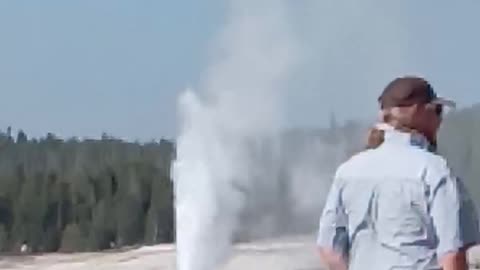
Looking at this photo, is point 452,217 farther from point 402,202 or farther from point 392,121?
point 392,121

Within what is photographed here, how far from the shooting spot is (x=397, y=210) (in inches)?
197

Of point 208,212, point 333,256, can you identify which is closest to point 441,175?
point 333,256

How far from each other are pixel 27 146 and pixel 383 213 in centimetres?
12382

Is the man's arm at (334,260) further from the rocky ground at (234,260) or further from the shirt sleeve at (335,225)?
the rocky ground at (234,260)

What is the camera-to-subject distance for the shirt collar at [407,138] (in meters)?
5.00

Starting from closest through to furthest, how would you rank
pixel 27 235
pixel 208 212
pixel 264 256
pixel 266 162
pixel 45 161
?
pixel 208 212 < pixel 264 256 < pixel 266 162 < pixel 27 235 < pixel 45 161

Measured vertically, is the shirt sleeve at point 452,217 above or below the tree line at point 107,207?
above

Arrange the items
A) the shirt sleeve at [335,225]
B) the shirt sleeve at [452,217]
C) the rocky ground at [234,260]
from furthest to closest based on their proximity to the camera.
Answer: the rocky ground at [234,260], the shirt sleeve at [335,225], the shirt sleeve at [452,217]

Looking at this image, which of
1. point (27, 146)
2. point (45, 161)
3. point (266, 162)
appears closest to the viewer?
point (266, 162)

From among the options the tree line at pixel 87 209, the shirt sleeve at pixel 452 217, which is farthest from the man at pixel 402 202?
the tree line at pixel 87 209

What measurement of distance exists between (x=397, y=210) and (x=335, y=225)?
277 mm

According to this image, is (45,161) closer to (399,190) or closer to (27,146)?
(27,146)

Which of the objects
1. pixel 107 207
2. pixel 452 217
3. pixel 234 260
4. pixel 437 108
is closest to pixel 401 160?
pixel 437 108

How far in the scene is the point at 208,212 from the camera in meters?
30.9
